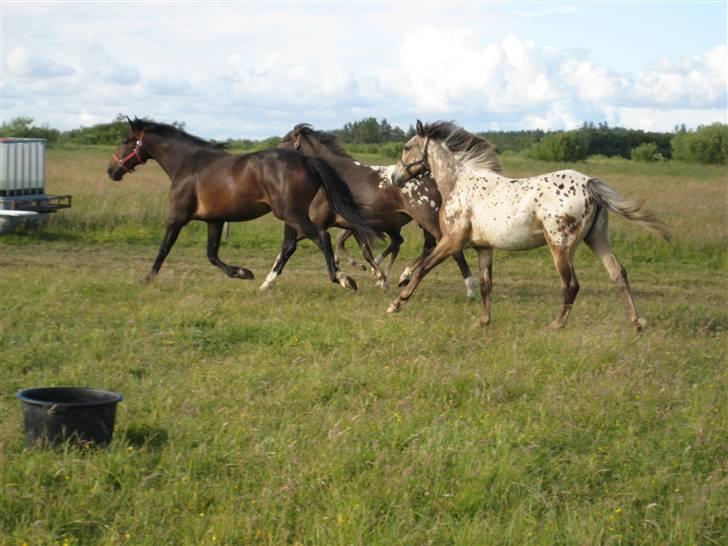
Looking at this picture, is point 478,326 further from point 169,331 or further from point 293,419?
point 293,419

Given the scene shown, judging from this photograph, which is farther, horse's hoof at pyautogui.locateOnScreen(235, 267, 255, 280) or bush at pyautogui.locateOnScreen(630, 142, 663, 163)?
bush at pyautogui.locateOnScreen(630, 142, 663, 163)

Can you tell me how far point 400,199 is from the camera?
40.0ft

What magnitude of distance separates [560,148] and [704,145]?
841cm

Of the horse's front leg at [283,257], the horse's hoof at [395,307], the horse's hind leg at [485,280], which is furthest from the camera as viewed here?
the horse's front leg at [283,257]

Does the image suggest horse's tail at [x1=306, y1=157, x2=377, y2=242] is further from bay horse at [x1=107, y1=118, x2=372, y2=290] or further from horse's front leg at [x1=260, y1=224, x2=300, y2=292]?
horse's front leg at [x1=260, y1=224, x2=300, y2=292]

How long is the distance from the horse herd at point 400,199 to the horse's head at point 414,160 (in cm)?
1

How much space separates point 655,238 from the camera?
17.5 m

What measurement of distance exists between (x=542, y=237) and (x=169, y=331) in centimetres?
370

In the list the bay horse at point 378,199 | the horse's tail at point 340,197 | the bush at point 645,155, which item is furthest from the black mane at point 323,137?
the bush at point 645,155

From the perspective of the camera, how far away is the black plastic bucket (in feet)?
17.4

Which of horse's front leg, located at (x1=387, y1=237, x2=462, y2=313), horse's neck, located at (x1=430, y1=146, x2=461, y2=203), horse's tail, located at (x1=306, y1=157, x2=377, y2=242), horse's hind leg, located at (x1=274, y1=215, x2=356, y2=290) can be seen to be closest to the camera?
horse's front leg, located at (x1=387, y1=237, x2=462, y2=313)

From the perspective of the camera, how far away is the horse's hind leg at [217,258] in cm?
1188

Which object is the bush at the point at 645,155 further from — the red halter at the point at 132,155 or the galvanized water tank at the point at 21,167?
the red halter at the point at 132,155

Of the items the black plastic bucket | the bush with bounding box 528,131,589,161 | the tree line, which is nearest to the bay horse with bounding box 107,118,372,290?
the black plastic bucket
